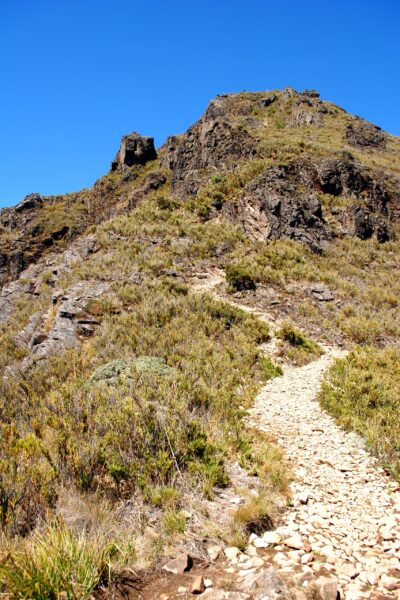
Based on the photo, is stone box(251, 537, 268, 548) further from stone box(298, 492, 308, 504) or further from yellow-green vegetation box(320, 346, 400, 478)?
yellow-green vegetation box(320, 346, 400, 478)

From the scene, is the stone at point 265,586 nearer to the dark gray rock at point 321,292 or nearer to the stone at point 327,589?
the stone at point 327,589

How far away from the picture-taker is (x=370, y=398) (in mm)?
7656

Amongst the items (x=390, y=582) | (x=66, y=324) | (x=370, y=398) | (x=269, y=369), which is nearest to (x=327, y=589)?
(x=390, y=582)

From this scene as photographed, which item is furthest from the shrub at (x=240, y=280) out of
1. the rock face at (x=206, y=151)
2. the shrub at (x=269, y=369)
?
the rock face at (x=206, y=151)

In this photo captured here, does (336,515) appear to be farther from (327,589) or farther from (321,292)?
(321,292)

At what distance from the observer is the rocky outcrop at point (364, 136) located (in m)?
45.9

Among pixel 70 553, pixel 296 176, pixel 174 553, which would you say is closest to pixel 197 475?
pixel 174 553

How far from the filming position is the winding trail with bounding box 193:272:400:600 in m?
3.36

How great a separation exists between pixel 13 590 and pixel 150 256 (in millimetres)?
19591

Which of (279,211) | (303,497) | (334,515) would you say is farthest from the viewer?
(279,211)

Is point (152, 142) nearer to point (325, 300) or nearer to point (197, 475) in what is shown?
point (325, 300)

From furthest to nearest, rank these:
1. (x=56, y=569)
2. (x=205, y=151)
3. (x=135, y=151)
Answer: (x=135, y=151), (x=205, y=151), (x=56, y=569)

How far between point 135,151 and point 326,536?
6177cm

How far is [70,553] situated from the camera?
2.97 meters
